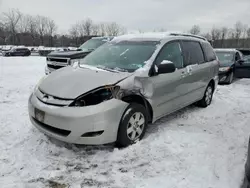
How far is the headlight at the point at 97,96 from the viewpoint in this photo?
3.06 meters

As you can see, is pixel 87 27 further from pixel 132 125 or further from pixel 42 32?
pixel 132 125

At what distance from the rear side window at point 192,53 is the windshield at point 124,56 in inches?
35.3

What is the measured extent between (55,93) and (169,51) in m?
2.23

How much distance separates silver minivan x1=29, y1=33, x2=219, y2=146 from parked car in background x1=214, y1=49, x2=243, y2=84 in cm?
530

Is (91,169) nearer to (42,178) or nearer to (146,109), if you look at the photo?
(42,178)

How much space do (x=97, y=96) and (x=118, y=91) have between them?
31cm

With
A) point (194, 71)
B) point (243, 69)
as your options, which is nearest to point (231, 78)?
point (243, 69)

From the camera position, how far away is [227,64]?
33.2 feet

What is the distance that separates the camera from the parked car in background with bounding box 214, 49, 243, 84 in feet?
31.6

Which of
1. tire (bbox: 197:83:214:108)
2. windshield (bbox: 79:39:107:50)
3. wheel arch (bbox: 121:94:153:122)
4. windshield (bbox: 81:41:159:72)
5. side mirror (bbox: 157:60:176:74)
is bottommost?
tire (bbox: 197:83:214:108)

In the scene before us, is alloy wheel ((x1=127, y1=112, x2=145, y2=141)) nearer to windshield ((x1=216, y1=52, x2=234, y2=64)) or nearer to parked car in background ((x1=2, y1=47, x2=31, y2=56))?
windshield ((x1=216, y1=52, x2=234, y2=64))

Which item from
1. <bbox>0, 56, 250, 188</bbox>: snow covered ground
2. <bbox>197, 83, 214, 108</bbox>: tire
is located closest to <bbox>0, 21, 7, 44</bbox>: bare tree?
<bbox>0, 56, 250, 188</bbox>: snow covered ground

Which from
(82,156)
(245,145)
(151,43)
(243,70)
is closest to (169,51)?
(151,43)

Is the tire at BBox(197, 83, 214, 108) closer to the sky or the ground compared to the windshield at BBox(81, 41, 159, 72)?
closer to the ground
